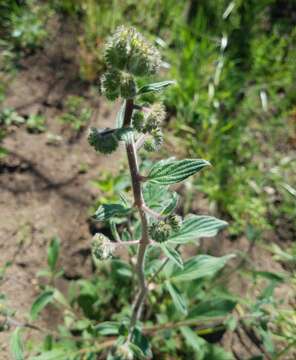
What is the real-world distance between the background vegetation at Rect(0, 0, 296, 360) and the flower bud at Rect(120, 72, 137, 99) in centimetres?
127

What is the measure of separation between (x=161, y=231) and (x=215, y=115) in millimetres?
2274

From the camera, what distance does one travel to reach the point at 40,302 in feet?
7.20

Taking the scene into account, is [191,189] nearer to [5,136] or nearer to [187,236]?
[187,236]

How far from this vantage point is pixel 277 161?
11.4 feet

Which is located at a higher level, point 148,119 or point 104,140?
point 148,119

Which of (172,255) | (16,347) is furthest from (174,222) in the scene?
(16,347)

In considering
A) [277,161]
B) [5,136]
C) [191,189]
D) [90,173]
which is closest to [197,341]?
[191,189]

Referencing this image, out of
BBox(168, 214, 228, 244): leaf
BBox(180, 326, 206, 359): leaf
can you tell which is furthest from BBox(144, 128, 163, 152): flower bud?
BBox(180, 326, 206, 359): leaf

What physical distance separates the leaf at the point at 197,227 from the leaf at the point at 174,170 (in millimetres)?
365

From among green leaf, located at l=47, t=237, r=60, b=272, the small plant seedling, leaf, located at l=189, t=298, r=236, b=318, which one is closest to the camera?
leaf, located at l=189, t=298, r=236, b=318

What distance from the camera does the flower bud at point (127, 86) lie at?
127cm

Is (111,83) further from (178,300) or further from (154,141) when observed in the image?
(178,300)

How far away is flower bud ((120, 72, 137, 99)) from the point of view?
4.17 ft

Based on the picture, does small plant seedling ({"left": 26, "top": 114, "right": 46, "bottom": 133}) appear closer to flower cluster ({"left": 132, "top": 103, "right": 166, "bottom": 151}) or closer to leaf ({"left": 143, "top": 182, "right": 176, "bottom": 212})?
leaf ({"left": 143, "top": 182, "right": 176, "bottom": 212})
